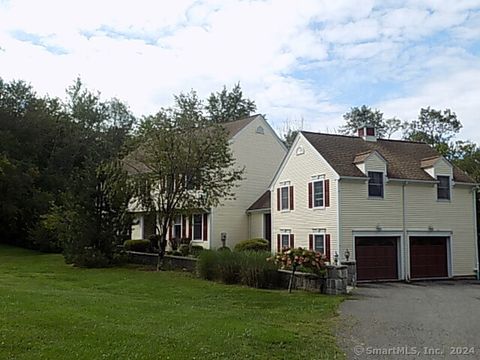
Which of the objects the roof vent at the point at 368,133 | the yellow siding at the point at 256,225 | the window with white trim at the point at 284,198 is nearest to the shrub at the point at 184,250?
the yellow siding at the point at 256,225

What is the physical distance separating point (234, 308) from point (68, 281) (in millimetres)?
8228

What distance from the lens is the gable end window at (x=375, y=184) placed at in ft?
83.3

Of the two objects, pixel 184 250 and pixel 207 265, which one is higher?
pixel 184 250

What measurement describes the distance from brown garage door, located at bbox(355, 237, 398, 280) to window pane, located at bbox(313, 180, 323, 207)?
7.79ft

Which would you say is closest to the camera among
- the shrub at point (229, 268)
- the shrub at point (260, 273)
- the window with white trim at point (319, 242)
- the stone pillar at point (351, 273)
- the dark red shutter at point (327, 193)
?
the shrub at point (260, 273)

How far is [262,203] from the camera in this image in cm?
3234

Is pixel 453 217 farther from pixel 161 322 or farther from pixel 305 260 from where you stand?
pixel 161 322

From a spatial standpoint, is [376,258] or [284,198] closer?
[376,258]

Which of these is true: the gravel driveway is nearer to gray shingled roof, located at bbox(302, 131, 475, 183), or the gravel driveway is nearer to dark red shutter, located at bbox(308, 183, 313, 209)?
dark red shutter, located at bbox(308, 183, 313, 209)

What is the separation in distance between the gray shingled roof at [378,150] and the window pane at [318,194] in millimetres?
A: 1235

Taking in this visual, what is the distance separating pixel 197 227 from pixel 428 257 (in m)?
13.1

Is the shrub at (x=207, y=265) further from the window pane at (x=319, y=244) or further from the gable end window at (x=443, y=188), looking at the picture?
the gable end window at (x=443, y=188)

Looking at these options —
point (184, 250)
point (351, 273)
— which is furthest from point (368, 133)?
point (184, 250)

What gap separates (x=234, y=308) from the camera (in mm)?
14086
